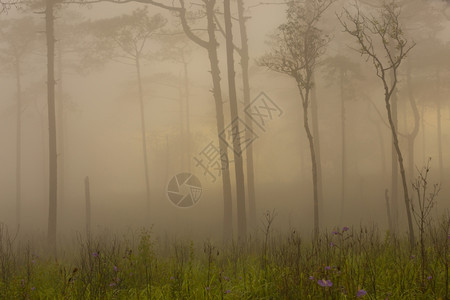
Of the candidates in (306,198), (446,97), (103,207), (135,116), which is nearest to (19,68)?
(103,207)

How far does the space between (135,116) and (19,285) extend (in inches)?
1164
